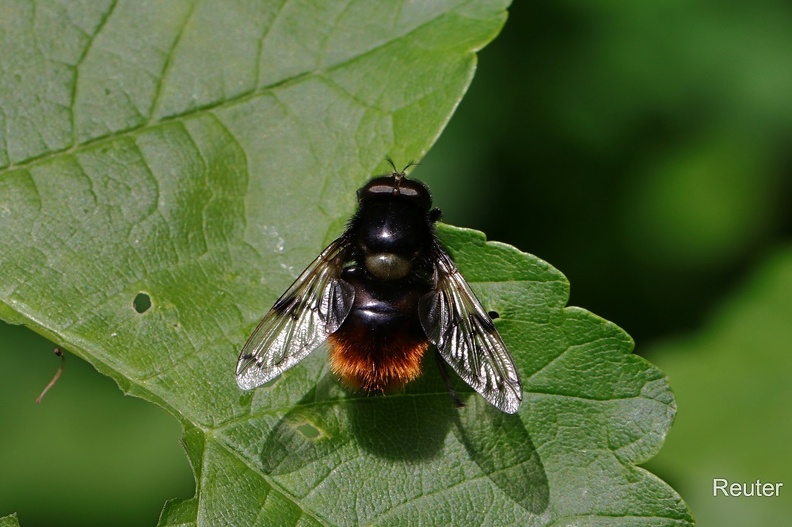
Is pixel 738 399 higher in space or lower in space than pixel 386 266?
lower

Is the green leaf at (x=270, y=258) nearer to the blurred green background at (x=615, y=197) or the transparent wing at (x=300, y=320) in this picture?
the transparent wing at (x=300, y=320)

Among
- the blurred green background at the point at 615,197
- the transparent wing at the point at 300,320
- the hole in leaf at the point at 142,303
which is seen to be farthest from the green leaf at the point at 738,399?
the hole in leaf at the point at 142,303

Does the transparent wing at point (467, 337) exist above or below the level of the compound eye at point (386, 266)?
below

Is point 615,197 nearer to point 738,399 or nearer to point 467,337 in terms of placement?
point 738,399

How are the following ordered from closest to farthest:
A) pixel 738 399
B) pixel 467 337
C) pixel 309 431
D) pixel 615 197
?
1. pixel 309 431
2. pixel 467 337
3. pixel 738 399
4. pixel 615 197

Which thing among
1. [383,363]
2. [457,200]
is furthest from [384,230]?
[457,200]

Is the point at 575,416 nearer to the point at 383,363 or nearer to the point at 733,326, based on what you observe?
the point at 383,363

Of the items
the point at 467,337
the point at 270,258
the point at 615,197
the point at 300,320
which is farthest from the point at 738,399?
the point at 270,258
